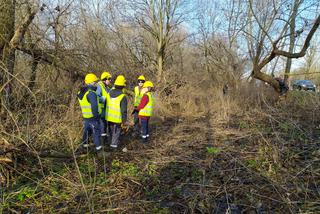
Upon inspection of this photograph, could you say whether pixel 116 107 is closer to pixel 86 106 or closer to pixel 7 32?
pixel 86 106

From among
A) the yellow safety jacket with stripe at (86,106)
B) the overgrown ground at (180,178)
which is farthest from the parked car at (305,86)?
the yellow safety jacket with stripe at (86,106)

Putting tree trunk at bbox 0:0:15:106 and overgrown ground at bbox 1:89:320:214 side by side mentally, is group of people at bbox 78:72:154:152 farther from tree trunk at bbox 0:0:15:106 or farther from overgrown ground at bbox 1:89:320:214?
tree trunk at bbox 0:0:15:106

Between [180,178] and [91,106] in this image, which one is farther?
[91,106]

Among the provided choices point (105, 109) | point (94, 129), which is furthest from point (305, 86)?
point (94, 129)

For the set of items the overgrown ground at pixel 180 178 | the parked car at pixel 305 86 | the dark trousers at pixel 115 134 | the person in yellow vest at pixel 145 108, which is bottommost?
the overgrown ground at pixel 180 178

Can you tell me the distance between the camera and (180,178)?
3.90 m

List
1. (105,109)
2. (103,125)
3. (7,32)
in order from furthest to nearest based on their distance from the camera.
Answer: (7,32)
(103,125)
(105,109)

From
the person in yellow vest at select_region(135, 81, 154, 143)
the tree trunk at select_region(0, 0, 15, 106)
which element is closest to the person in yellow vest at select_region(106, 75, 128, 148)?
the person in yellow vest at select_region(135, 81, 154, 143)

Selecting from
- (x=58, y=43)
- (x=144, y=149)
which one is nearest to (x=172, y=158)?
(x=144, y=149)

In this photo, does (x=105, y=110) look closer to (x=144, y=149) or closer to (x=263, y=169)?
(x=144, y=149)

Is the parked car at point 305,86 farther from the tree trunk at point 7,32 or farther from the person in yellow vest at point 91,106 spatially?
the tree trunk at point 7,32

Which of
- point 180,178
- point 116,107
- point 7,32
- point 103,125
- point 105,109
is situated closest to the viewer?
point 180,178

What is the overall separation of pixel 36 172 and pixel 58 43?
16.5 ft

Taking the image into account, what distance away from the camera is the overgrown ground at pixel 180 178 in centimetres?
306
